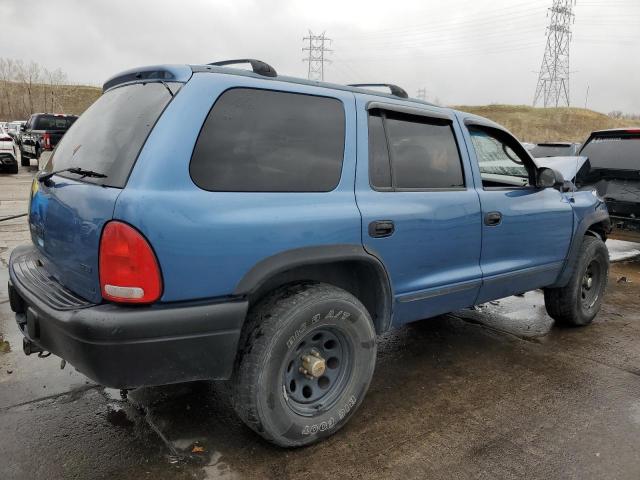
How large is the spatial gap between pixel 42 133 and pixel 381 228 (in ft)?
61.6

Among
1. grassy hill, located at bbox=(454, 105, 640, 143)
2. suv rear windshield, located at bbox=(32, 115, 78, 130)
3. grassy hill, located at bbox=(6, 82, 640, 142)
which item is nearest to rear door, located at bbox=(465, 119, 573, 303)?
suv rear windshield, located at bbox=(32, 115, 78, 130)

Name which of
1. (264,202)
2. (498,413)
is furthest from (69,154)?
(498,413)

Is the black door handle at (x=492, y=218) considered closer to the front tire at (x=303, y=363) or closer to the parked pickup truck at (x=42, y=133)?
the front tire at (x=303, y=363)

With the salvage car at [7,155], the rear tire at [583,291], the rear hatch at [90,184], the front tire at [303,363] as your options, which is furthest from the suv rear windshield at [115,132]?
the salvage car at [7,155]

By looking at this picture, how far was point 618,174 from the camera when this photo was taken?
7367 mm

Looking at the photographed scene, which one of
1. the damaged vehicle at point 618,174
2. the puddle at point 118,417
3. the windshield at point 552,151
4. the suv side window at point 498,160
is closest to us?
the puddle at point 118,417

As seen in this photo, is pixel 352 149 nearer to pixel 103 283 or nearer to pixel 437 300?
pixel 437 300

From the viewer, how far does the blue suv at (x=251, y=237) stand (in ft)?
7.04

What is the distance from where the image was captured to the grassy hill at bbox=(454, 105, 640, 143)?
65250 millimetres

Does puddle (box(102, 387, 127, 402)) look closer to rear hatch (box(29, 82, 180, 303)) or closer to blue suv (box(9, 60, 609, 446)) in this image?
blue suv (box(9, 60, 609, 446))

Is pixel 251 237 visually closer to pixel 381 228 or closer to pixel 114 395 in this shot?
pixel 381 228

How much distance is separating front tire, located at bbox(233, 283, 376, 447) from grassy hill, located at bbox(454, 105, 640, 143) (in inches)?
2614

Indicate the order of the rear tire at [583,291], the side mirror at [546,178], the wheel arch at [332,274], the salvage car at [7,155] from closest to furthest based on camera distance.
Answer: the wheel arch at [332,274], the side mirror at [546,178], the rear tire at [583,291], the salvage car at [7,155]

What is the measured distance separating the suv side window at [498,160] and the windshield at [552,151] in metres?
8.79
